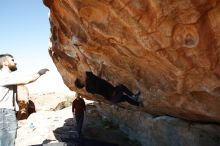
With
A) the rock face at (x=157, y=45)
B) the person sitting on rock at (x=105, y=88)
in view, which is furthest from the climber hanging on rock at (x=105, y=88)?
the rock face at (x=157, y=45)

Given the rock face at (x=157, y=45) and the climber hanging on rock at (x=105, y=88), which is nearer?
the rock face at (x=157, y=45)

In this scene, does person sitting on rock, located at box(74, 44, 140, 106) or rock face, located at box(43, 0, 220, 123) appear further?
person sitting on rock, located at box(74, 44, 140, 106)

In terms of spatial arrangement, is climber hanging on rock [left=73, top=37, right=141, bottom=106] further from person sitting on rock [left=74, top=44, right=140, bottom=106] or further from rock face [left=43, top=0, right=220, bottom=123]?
rock face [left=43, top=0, right=220, bottom=123]

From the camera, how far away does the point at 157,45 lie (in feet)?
18.3

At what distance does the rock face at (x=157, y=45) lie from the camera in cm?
498

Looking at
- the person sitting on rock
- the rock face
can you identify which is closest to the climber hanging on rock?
the person sitting on rock

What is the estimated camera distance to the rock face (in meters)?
4.98

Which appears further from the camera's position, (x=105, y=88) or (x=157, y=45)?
(x=105, y=88)

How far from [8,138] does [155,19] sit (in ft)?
9.20

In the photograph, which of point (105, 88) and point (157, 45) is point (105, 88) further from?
point (157, 45)

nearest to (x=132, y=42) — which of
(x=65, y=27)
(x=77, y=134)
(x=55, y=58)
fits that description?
(x=65, y=27)

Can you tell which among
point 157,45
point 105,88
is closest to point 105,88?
point 105,88

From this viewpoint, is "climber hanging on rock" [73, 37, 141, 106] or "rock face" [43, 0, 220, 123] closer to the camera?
"rock face" [43, 0, 220, 123]

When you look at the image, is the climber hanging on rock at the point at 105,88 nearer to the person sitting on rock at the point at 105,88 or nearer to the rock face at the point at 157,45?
the person sitting on rock at the point at 105,88
